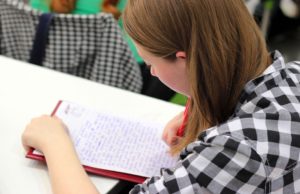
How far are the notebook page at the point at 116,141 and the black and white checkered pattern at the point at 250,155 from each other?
0.21m

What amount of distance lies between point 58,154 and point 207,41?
0.39m

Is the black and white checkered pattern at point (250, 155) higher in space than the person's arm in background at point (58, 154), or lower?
higher

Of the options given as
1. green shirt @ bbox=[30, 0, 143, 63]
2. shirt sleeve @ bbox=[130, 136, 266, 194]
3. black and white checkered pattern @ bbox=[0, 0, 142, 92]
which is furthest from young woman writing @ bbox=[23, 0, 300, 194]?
green shirt @ bbox=[30, 0, 143, 63]

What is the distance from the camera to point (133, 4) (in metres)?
0.77

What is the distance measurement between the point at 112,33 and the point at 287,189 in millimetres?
793

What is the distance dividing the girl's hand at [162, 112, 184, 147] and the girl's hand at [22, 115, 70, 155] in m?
0.22

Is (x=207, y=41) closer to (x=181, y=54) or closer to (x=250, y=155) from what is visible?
(x=181, y=54)

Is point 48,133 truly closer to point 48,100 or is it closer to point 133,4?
point 48,100

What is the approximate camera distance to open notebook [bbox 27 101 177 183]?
2.93 ft

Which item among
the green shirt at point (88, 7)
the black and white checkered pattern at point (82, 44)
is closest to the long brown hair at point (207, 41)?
the black and white checkered pattern at point (82, 44)

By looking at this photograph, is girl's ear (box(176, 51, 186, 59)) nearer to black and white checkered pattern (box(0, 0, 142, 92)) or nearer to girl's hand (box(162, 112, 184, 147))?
girl's hand (box(162, 112, 184, 147))

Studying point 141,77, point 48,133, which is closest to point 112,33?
point 141,77

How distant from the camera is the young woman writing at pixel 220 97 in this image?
0.65 meters

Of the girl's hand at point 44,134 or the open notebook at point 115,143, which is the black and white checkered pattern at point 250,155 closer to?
the open notebook at point 115,143
